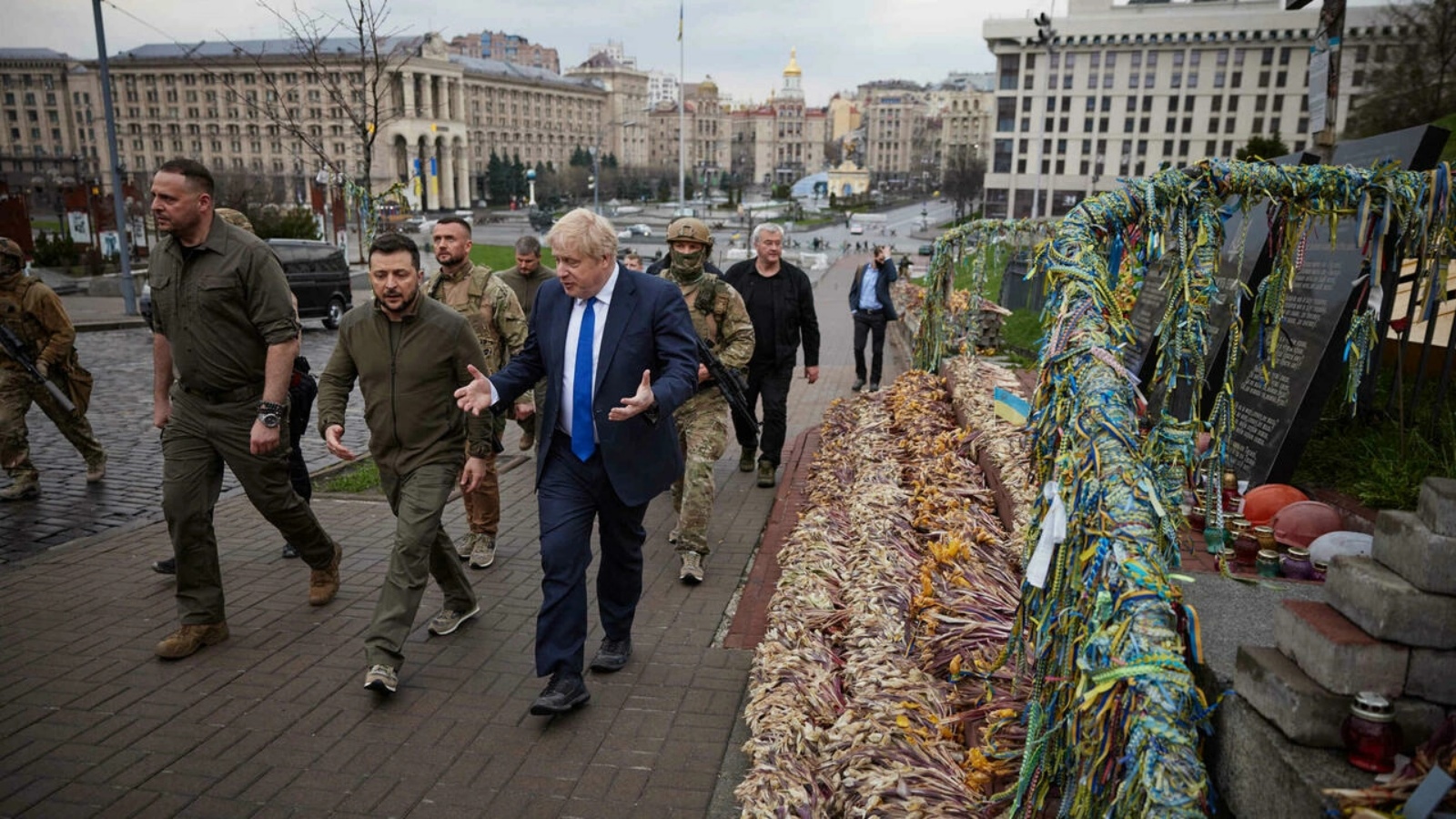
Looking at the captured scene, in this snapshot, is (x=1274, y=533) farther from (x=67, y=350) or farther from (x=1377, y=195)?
(x=67, y=350)

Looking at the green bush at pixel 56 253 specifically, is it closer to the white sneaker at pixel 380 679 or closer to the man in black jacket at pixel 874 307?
the man in black jacket at pixel 874 307

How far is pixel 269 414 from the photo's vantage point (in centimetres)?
434

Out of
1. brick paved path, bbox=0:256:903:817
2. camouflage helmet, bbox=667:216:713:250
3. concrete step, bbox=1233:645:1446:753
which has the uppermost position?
camouflage helmet, bbox=667:216:713:250

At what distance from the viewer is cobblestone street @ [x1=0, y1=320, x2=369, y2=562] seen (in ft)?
21.1

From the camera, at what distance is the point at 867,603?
4.00m

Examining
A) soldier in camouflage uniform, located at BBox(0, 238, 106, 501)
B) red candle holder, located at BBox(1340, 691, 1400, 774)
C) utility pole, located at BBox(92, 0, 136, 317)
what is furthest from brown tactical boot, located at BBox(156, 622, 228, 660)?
utility pole, located at BBox(92, 0, 136, 317)

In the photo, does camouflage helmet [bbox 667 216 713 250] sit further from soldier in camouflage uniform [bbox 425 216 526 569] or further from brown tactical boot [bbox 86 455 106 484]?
brown tactical boot [bbox 86 455 106 484]

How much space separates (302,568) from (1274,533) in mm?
5244

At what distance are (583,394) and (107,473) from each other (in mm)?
6188

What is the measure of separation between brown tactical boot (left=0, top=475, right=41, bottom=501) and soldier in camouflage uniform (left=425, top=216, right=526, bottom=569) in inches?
151

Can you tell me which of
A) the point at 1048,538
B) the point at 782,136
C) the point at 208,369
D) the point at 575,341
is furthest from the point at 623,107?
the point at 1048,538

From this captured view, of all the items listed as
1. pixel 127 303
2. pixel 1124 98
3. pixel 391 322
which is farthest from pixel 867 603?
pixel 1124 98

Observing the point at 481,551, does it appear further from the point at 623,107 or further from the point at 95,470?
the point at 623,107

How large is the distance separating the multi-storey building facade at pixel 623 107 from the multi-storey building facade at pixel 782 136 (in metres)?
19.8
